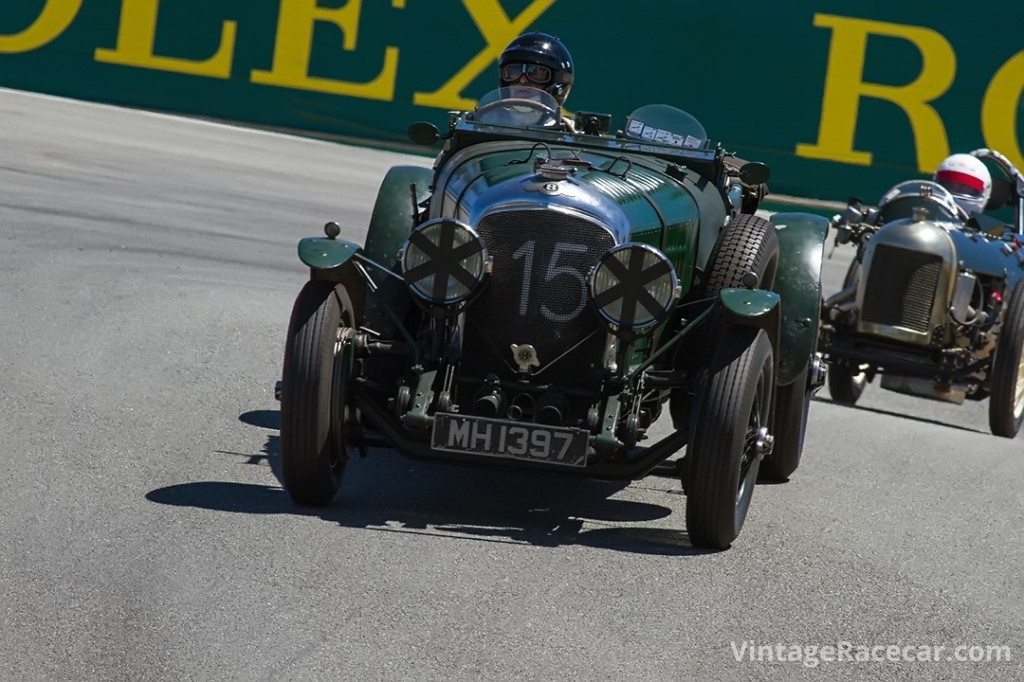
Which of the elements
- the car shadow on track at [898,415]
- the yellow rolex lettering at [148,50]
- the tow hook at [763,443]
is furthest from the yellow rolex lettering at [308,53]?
the tow hook at [763,443]

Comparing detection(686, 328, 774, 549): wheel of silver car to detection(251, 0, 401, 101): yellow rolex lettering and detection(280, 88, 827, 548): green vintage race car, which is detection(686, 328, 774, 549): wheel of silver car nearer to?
detection(280, 88, 827, 548): green vintage race car

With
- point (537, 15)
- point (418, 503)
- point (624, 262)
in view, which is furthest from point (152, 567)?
point (537, 15)

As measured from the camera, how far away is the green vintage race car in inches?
234

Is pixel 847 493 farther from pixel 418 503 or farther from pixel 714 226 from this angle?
pixel 418 503

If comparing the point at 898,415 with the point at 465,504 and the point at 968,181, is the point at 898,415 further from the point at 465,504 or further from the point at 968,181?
the point at 465,504

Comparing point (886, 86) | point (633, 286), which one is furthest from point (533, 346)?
point (886, 86)

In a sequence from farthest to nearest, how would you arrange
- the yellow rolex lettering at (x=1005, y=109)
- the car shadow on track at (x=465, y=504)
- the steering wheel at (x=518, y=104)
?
the yellow rolex lettering at (x=1005, y=109)
the steering wheel at (x=518, y=104)
the car shadow on track at (x=465, y=504)

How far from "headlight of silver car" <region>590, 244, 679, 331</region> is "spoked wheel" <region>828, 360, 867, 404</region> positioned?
512cm

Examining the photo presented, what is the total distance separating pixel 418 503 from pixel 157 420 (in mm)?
1483

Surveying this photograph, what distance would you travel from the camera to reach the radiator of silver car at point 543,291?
6191 mm

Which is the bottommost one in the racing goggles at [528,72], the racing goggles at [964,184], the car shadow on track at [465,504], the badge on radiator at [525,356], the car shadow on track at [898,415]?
the car shadow on track at [898,415]

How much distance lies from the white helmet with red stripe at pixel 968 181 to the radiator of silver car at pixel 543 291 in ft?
20.6

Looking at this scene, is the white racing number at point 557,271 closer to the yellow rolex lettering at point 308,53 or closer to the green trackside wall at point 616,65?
the green trackside wall at point 616,65

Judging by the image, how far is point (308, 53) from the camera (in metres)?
19.1
